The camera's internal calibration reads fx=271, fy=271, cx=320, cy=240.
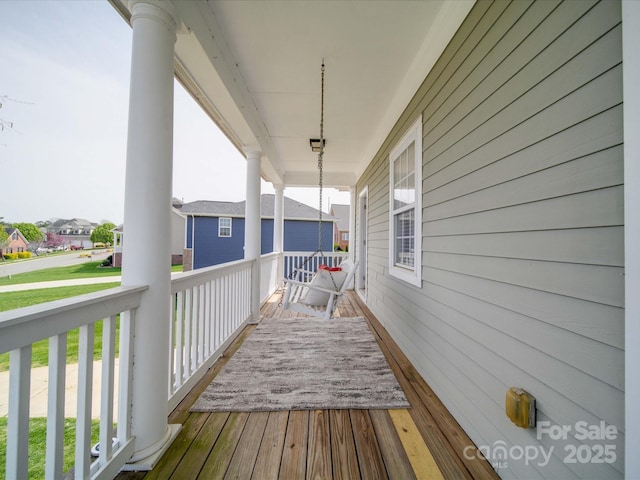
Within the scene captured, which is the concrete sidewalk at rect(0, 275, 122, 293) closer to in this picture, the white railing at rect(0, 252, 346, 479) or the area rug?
the white railing at rect(0, 252, 346, 479)

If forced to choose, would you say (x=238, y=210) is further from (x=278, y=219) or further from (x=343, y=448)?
(x=343, y=448)

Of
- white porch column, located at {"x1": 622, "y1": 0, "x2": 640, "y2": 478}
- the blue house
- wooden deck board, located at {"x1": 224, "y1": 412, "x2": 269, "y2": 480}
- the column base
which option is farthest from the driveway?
the blue house

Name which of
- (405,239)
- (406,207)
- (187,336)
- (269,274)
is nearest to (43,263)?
(187,336)

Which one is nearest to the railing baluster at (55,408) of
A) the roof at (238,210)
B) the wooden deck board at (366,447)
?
the wooden deck board at (366,447)

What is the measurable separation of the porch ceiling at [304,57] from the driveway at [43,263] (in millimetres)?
1453

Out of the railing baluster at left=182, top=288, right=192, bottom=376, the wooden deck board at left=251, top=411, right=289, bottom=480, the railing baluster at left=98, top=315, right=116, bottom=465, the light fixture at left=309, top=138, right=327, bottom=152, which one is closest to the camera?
the railing baluster at left=98, top=315, right=116, bottom=465

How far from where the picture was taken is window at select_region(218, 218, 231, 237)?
1223 centimetres

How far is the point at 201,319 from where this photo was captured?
2.38 metres

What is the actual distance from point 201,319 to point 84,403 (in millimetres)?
1209

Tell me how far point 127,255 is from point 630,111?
2.10 metres

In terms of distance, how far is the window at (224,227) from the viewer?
12.2m

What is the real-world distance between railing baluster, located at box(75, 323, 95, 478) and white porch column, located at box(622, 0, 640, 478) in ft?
6.40

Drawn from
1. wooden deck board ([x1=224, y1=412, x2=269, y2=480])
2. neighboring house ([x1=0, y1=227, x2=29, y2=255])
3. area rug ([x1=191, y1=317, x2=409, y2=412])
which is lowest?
wooden deck board ([x1=224, y1=412, x2=269, y2=480])

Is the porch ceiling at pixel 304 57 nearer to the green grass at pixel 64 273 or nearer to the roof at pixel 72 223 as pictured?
the roof at pixel 72 223
